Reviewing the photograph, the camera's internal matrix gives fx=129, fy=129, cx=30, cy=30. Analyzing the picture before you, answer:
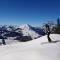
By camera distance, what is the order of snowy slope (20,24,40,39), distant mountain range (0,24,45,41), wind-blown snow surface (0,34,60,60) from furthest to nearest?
snowy slope (20,24,40,39)
distant mountain range (0,24,45,41)
wind-blown snow surface (0,34,60,60)

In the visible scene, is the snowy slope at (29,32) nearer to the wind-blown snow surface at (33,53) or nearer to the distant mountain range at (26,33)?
the distant mountain range at (26,33)

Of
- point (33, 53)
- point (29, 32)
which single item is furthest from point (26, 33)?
point (33, 53)

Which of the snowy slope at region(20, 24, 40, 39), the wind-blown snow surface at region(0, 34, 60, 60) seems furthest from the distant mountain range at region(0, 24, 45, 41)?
the wind-blown snow surface at region(0, 34, 60, 60)

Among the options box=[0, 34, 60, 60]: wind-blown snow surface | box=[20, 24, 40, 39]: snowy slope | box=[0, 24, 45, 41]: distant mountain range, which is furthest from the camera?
box=[20, 24, 40, 39]: snowy slope

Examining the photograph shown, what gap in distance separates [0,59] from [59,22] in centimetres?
2783

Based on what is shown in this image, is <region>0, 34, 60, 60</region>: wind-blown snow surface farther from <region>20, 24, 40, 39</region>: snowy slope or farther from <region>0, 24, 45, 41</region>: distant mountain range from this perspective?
<region>20, 24, 40, 39</region>: snowy slope

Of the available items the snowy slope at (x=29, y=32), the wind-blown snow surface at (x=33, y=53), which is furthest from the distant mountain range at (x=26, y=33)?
the wind-blown snow surface at (x=33, y=53)

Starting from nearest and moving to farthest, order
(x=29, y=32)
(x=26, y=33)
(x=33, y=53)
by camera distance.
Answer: (x=33, y=53) → (x=26, y=33) → (x=29, y=32)

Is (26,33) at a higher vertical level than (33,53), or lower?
lower

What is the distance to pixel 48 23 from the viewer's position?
23.4 metres

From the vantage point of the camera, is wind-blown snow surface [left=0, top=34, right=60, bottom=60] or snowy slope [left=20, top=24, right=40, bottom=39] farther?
snowy slope [left=20, top=24, right=40, bottom=39]

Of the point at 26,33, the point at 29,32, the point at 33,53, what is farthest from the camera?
the point at 29,32

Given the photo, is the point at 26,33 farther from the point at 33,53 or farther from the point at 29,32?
the point at 33,53

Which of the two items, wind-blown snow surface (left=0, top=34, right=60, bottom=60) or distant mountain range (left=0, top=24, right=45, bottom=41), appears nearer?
wind-blown snow surface (left=0, top=34, right=60, bottom=60)
